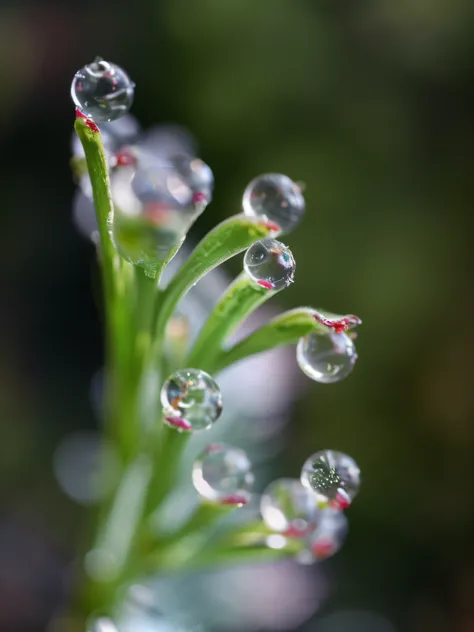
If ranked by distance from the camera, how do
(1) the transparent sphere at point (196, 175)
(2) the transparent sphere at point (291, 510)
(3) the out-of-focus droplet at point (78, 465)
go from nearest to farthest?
(1) the transparent sphere at point (196, 175), (2) the transparent sphere at point (291, 510), (3) the out-of-focus droplet at point (78, 465)

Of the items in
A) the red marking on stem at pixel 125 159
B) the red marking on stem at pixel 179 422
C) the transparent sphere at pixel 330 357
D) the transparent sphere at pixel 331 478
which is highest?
the red marking on stem at pixel 125 159

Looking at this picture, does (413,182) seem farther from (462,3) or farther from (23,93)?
(23,93)

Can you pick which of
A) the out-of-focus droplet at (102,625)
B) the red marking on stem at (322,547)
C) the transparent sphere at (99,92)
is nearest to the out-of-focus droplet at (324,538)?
the red marking on stem at (322,547)

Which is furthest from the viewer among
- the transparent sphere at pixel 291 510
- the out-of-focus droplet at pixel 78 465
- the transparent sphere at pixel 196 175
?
the out-of-focus droplet at pixel 78 465

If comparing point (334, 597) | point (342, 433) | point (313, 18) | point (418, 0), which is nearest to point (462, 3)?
point (418, 0)

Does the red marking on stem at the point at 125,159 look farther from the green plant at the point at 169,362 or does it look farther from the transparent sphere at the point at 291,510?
the transparent sphere at the point at 291,510

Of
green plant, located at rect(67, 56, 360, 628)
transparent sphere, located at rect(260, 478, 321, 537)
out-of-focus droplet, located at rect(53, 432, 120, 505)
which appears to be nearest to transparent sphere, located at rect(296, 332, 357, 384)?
green plant, located at rect(67, 56, 360, 628)
